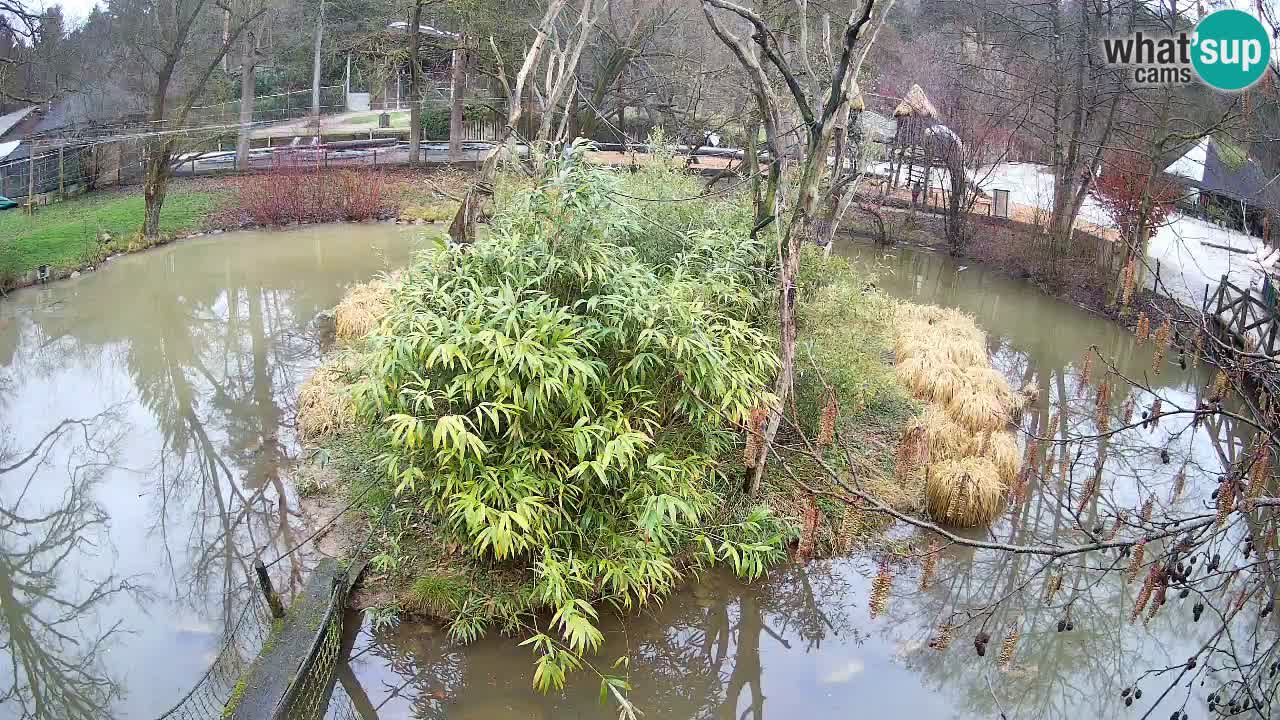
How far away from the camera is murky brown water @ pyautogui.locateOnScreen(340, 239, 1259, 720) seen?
16.8 feet

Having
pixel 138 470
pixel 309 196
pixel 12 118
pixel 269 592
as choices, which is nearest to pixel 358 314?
pixel 138 470

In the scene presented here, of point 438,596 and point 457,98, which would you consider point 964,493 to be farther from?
point 457,98

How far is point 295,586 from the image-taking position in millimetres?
5961

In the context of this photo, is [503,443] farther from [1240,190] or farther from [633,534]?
[1240,190]

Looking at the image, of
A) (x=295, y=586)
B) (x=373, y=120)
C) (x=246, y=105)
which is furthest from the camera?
(x=373, y=120)

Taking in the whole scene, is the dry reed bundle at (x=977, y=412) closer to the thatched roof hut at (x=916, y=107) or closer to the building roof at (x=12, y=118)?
the thatched roof hut at (x=916, y=107)

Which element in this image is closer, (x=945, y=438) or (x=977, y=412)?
(x=945, y=438)

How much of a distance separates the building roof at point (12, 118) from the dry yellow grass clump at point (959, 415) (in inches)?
689

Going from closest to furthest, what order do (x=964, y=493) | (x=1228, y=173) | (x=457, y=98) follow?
(x=964, y=493)
(x=1228, y=173)
(x=457, y=98)

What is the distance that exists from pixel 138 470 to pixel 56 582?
148cm

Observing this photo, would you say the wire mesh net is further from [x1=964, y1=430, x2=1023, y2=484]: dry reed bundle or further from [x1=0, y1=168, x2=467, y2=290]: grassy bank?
[x1=0, y1=168, x2=467, y2=290]: grassy bank

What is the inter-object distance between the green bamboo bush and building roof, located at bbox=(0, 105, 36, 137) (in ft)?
55.4

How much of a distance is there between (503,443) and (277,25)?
17977mm

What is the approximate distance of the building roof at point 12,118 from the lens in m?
18.3
